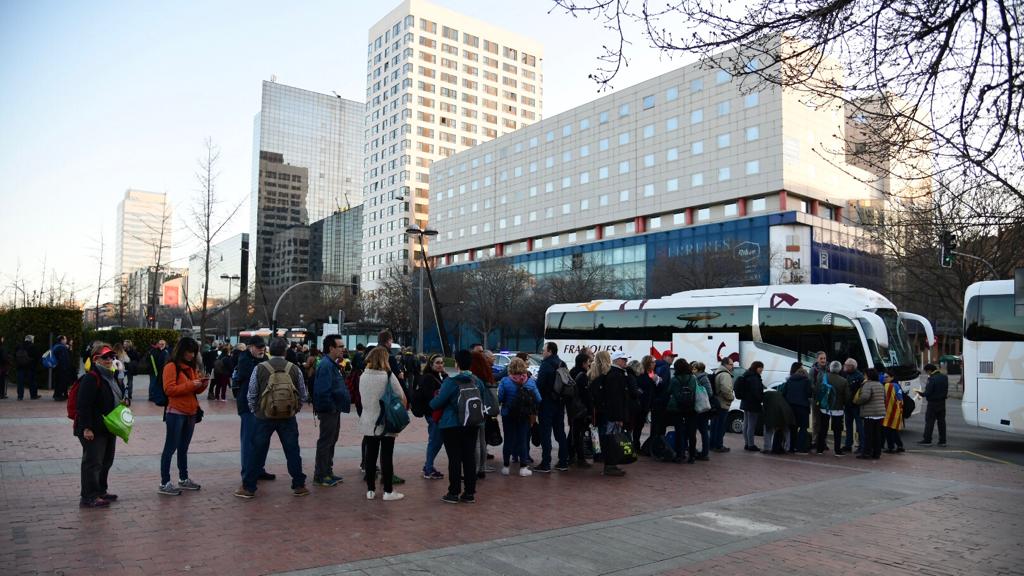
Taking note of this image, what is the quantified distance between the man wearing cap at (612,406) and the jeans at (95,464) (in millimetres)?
6203

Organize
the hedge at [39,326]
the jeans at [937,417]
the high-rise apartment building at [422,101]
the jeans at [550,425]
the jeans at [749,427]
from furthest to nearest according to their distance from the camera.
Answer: the high-rise apartment building at [422,101]
the hedge at [39,326]
the jeans at [937,417]
the jeans at [749,427]
the jeans at [550,425]

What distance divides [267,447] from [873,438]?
34.6ft

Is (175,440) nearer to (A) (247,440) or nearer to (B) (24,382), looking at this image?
(A) (247,440)

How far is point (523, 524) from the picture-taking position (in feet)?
23.4

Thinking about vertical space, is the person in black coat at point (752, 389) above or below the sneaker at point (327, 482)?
above

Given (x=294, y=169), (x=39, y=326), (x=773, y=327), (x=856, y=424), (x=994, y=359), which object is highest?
(x=294, y=169)

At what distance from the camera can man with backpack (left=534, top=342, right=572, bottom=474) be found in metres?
10.2

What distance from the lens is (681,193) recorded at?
6738cm

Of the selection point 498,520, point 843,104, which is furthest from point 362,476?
point 843,104

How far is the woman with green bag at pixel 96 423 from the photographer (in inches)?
287

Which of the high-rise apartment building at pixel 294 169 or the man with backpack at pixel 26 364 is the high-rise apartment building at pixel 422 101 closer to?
the high-rise apartment building at pixel 294 169

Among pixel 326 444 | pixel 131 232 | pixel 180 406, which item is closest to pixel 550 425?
pixel 326 444

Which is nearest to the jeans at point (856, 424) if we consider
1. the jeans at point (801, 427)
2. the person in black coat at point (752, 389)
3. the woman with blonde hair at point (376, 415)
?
the jeans at point (801, 427)

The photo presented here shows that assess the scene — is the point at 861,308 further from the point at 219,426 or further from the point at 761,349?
the point at 219,426
